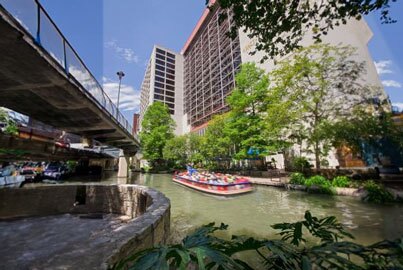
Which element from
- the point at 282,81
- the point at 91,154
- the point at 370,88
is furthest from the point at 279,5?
the point at 91,154

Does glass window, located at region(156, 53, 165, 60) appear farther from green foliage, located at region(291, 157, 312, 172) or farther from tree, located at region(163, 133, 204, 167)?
green foliage, located at region(291, 157, 312, 172)

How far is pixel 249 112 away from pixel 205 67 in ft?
107

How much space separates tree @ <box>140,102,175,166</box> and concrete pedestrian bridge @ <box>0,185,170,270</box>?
25.4 m

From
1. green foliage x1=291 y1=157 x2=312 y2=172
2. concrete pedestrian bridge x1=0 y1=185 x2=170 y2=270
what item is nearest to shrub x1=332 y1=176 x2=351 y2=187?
green foliage x1=291 y1=157 x2=312 y2=172

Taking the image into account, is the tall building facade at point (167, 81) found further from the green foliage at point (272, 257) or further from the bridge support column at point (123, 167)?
the green foliage at point (272, 257)

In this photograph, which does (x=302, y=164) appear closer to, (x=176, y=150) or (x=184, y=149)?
(x=184, y=149)

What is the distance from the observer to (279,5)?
14.7 feet

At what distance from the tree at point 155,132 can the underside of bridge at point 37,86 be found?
24513mm

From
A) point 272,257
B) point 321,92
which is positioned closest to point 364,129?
point 321,92

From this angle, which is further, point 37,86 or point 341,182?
point 341,182

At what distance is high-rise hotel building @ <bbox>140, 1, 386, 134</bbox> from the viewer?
1025 inches

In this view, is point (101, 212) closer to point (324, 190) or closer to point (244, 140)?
point (324, 190)

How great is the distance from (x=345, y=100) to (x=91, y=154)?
2859cm

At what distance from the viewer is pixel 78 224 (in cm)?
727
